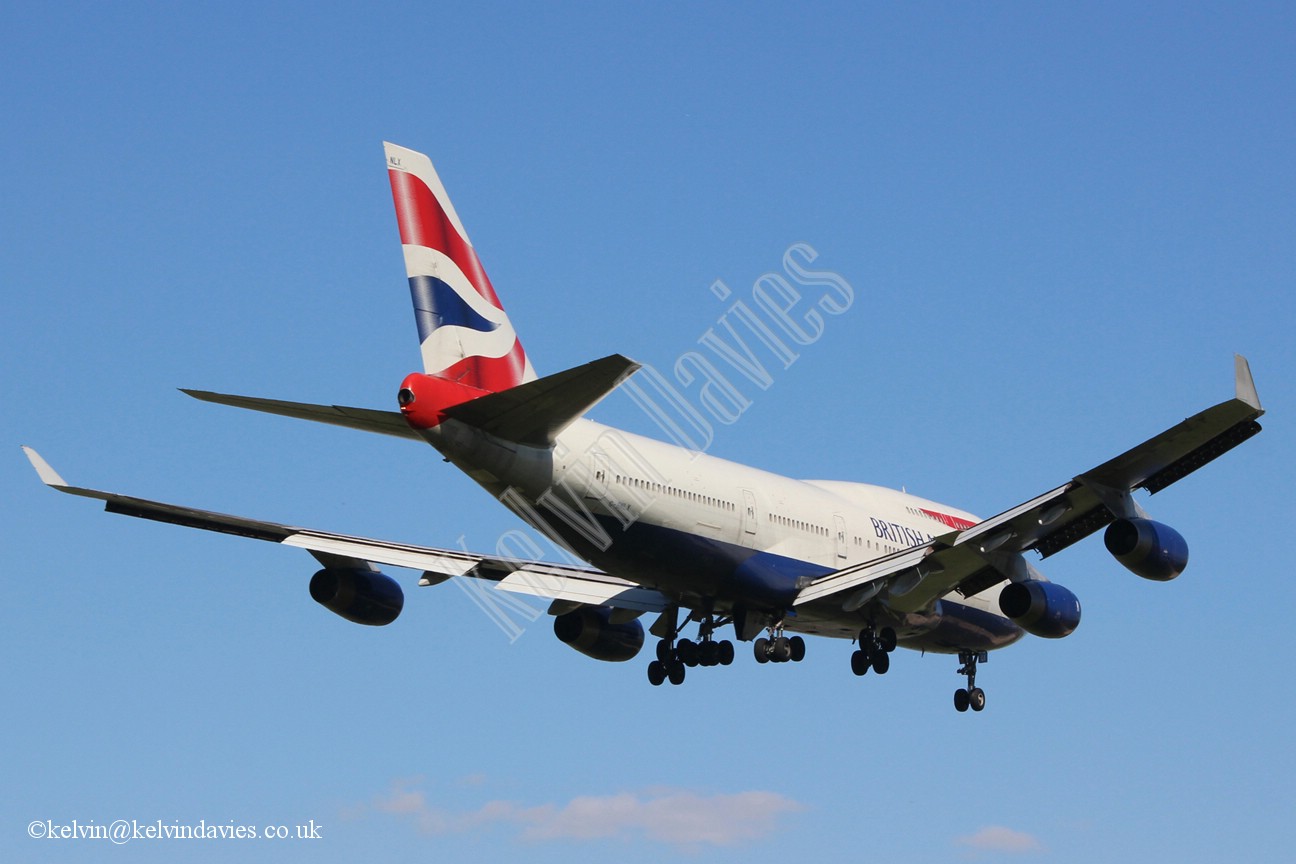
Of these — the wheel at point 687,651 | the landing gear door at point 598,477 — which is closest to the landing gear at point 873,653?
the wheel at point 687,651

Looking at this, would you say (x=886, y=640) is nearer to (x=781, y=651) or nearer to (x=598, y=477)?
(x=781, y=651)

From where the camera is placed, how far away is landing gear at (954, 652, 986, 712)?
34.3m

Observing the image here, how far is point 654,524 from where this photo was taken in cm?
2702

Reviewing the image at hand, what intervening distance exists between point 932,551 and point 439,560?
9104 mm

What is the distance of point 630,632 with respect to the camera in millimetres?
32750

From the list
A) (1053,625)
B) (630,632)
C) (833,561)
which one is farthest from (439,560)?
(1053,625)

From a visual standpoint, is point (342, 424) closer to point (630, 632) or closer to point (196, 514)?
point (196, 514)

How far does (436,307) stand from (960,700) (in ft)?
50.1

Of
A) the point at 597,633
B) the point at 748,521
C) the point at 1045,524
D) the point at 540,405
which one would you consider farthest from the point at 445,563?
the point at 1045,524

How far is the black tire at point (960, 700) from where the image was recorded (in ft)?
113

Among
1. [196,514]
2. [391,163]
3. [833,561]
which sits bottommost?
[196,514]

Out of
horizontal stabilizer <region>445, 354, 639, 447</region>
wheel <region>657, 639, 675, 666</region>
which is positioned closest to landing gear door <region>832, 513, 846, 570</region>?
wheel <region>657, 639, 675, 666</region>

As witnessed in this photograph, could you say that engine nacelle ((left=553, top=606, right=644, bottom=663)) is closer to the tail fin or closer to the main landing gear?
the main landing gear

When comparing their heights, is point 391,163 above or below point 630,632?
above
